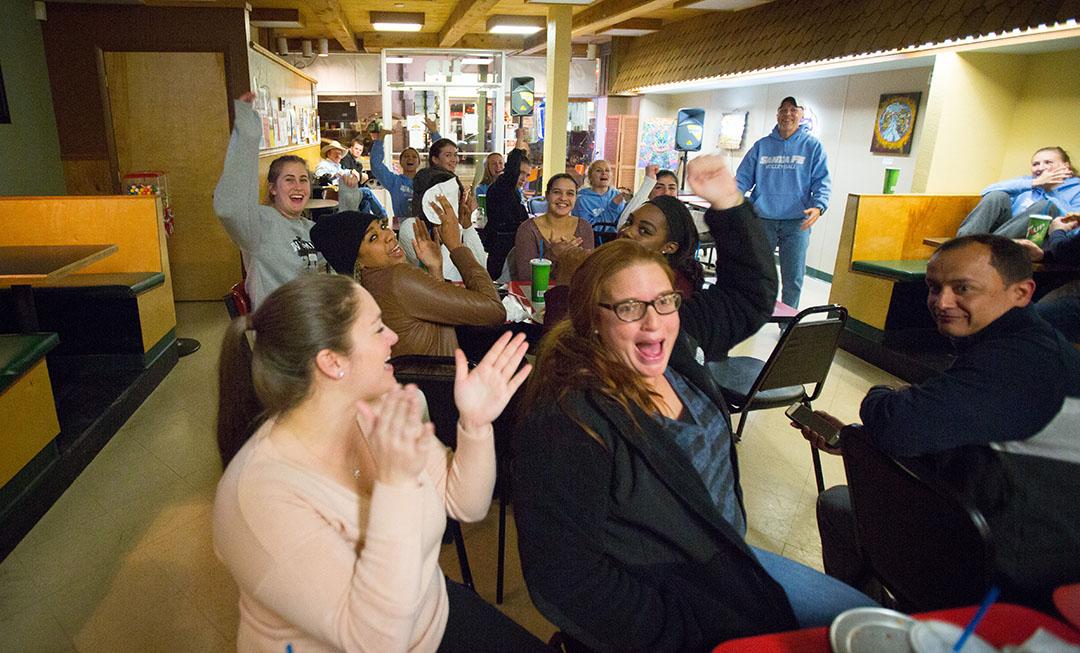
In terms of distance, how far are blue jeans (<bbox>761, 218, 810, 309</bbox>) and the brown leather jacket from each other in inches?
140

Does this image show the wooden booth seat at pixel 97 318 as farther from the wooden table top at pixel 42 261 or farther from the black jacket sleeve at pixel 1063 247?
the black jacket sleeve at pixel 1063 247

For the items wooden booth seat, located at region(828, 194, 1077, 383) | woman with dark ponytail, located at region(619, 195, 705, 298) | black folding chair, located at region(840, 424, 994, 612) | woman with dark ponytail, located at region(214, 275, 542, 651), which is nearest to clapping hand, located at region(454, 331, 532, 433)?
woman with dark ponytail, located at region(214, 275, 542, 651)

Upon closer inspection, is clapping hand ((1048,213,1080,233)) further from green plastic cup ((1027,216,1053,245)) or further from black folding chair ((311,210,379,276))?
black folding chair ((311,210,379,276))

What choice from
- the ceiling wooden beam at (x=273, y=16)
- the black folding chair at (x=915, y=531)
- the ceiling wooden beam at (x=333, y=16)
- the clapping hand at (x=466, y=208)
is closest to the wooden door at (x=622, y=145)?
the ceiling wooden beam at (x=333, y=16)

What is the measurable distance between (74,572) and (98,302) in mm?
2124

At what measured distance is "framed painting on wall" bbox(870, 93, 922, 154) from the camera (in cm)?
616

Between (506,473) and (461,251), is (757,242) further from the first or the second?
(461,251)

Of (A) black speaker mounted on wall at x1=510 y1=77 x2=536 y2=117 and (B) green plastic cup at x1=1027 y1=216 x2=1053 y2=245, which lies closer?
A: (B) green plastic cup at x1=1027 y1=216 x2=1053 y2=245

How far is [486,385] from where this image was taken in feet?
4.21

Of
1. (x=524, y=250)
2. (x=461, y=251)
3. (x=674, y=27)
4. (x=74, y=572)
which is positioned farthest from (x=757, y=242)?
(x=674, y=27)

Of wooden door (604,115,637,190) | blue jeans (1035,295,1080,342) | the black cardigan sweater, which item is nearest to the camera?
the black cardigan sweater

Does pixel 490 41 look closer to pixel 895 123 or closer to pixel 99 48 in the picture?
pixel 99 48

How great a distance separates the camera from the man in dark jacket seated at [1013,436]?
140cm

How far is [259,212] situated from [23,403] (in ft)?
4.13
